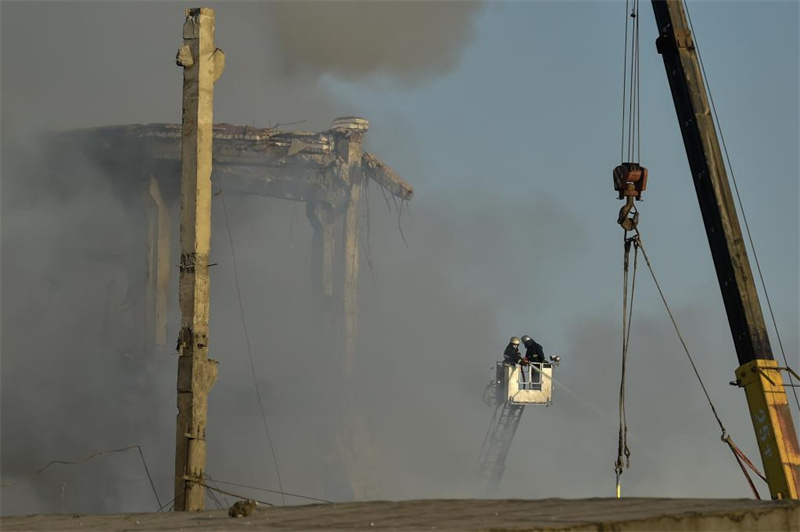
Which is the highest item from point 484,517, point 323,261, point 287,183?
point 287,183

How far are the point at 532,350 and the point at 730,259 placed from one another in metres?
17.0

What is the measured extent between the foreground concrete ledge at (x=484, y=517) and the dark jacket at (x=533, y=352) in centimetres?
2275

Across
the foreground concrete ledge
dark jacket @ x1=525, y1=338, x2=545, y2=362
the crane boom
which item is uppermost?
dark jacket @ x1=525, y1=338, x2=545, y2=362

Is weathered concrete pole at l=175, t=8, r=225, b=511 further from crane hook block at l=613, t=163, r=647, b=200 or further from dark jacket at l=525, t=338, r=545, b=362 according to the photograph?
dark jacket at l=525, t=338, r=545, b=362

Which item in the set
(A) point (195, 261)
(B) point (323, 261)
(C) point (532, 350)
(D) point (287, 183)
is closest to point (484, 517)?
(A) point (195, 261)

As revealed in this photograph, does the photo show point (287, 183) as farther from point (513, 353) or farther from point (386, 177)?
point (513, 353)

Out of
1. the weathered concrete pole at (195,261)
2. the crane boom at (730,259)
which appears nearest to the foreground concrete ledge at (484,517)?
the weathered concrete pole at (195,261)

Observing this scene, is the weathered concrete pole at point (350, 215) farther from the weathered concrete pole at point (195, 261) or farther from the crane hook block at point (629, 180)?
the weathered concrete pole at point (195, 261)

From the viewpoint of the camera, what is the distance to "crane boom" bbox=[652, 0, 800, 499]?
14.9m

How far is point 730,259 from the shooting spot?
52.1 feet

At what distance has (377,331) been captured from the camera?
6062 centimetres

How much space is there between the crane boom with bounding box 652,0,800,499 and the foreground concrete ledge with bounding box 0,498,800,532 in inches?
211

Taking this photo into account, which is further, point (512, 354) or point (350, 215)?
point (350, 215)

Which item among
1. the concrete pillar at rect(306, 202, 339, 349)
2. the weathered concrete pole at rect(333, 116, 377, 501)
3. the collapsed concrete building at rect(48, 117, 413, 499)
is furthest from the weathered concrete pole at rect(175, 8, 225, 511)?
the concrete pillar at rect(306, 202, 339, 349)
